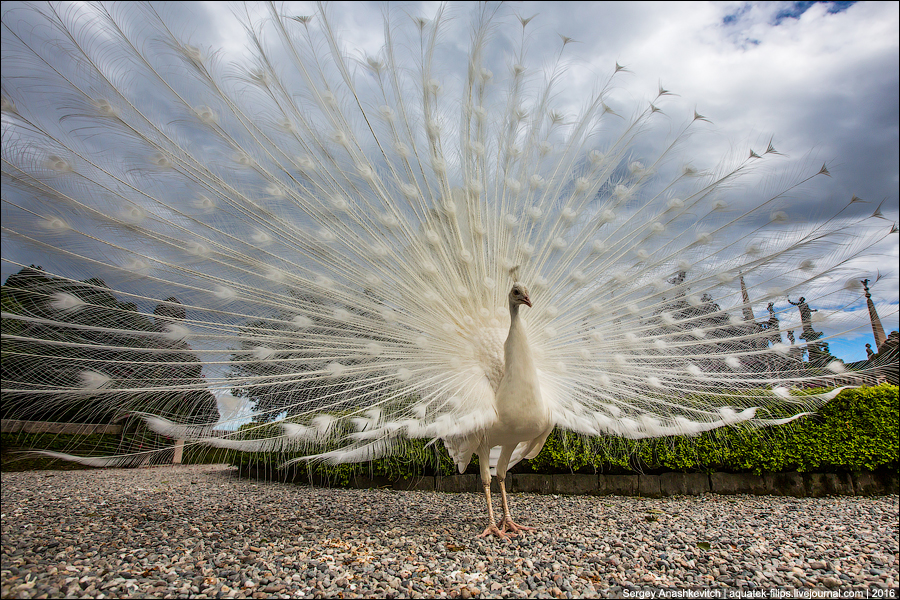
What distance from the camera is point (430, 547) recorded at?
3.31m

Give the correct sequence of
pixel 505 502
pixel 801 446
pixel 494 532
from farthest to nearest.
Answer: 1. pixel 801 446
2. pixel 505 502
3. pixel 494 532

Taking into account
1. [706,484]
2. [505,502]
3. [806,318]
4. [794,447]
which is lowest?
[706,484]

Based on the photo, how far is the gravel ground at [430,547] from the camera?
2598 mm

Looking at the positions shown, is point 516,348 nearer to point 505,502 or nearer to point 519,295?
point 519,295

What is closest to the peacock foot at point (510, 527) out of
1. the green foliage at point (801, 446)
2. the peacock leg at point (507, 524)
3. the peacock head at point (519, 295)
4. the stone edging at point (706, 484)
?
the peacock leg at point (507, 524)

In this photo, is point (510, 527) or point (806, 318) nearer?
point (510, 527)

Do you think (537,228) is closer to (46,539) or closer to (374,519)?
(374,519)

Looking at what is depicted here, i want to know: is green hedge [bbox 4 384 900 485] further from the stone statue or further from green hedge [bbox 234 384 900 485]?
the stone statue

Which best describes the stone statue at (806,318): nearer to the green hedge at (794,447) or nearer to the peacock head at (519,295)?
the green hedge at (794,447)

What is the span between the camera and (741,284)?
3994 millimetres

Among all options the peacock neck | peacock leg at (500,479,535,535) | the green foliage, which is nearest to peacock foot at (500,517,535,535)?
peacock leg at (500,479,535,535)

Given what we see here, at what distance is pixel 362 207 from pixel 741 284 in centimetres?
348

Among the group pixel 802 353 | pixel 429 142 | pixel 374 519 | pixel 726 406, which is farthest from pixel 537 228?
pixel 374 519

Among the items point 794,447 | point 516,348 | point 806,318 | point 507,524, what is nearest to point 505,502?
point 507,524
